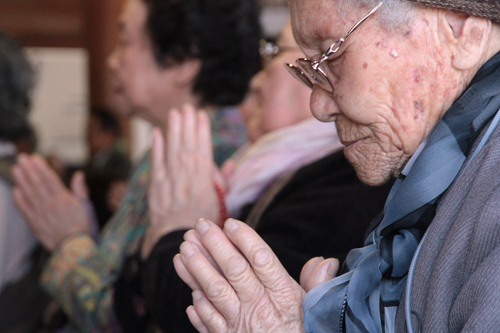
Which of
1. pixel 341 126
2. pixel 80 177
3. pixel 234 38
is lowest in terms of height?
pixel 80 177

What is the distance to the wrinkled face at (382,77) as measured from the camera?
0.68 m

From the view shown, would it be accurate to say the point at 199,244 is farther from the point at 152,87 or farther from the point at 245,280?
the point at 152,87

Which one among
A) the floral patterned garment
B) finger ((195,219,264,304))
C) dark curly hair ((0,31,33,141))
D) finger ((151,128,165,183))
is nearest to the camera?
finger ((195,219,264,304))

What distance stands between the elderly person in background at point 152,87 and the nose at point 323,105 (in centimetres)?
88

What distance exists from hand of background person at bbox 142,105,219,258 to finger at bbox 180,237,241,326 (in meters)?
0.41

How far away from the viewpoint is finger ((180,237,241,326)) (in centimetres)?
74

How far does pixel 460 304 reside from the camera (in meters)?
0.54

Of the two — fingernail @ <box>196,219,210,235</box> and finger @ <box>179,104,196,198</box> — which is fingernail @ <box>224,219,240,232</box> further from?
finger @ <box>179,104,196,198</box>

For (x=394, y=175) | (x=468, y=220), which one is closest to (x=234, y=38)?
(x=394, y=175)

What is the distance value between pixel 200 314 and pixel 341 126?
0.36 metres

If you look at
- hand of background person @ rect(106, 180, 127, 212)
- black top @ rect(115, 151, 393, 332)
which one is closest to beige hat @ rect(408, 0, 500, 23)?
black top @ rect(115, 151, 393, 332)

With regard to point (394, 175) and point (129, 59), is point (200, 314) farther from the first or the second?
point (129, 59)

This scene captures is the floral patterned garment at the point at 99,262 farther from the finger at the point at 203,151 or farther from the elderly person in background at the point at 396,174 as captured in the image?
the elderly person in background at the point at 396,174

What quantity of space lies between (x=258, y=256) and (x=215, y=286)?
8 centimetres
